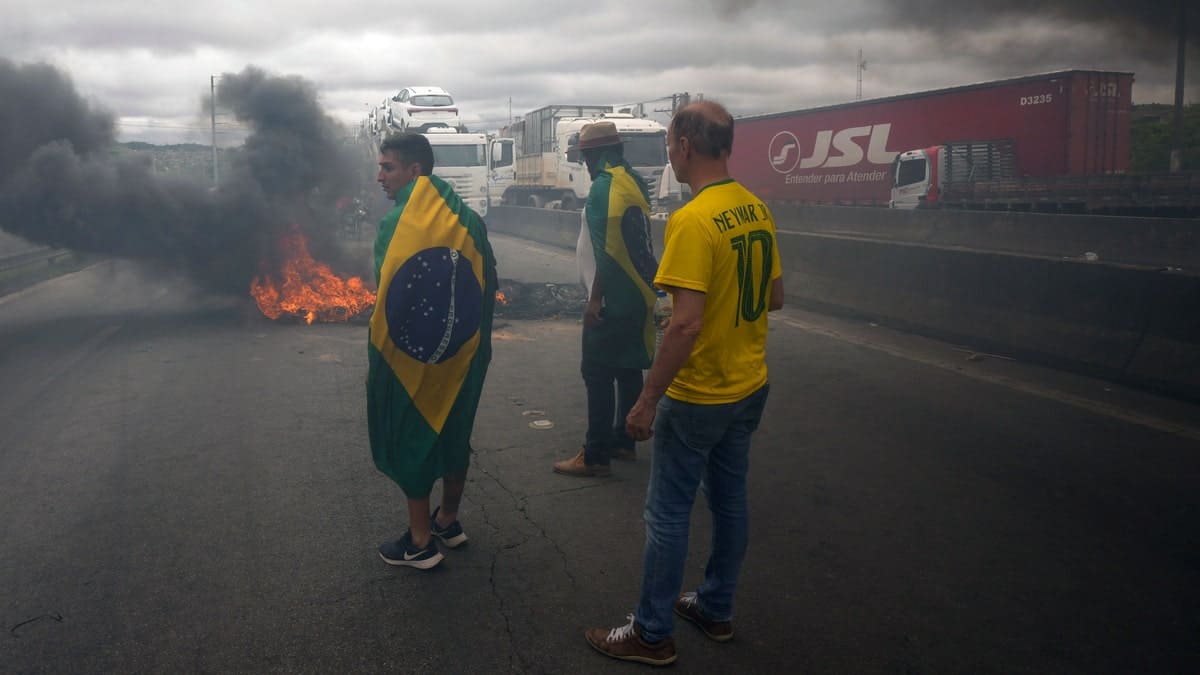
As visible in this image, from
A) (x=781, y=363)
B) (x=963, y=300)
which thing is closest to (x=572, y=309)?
(x=781, y=363)

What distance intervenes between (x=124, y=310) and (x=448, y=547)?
9982 mm

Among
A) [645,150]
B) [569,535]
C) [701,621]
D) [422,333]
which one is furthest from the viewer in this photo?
[645,150]

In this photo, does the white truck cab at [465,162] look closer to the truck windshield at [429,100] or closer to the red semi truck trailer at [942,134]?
the truck windshield at [429,100]

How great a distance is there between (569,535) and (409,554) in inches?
31.2

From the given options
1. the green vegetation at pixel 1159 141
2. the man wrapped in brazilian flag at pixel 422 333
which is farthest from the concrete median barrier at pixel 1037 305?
the green vegetation at pixel 1159 141

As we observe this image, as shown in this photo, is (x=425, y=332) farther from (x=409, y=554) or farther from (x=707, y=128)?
(x=707, y=128)

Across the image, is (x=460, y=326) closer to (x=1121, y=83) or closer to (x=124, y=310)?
(x=124, y=310)

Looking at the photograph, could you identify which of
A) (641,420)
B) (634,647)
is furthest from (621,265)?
(634,647)

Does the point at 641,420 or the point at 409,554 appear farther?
the point at 409,554

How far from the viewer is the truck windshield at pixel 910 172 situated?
2531 centimetres

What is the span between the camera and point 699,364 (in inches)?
119

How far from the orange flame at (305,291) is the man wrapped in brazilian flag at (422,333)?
741 centimetres

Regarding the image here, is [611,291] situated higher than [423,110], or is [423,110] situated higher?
[423,110]

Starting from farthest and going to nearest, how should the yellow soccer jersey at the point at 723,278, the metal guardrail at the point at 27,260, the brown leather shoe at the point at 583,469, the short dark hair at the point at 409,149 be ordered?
the metal guardrail at the point at 27,260 → the brown leather shoe at the point at 583,469 → the short dark hair at the point at 409,149 → the yellow soccer jersey at the point at 723,278
